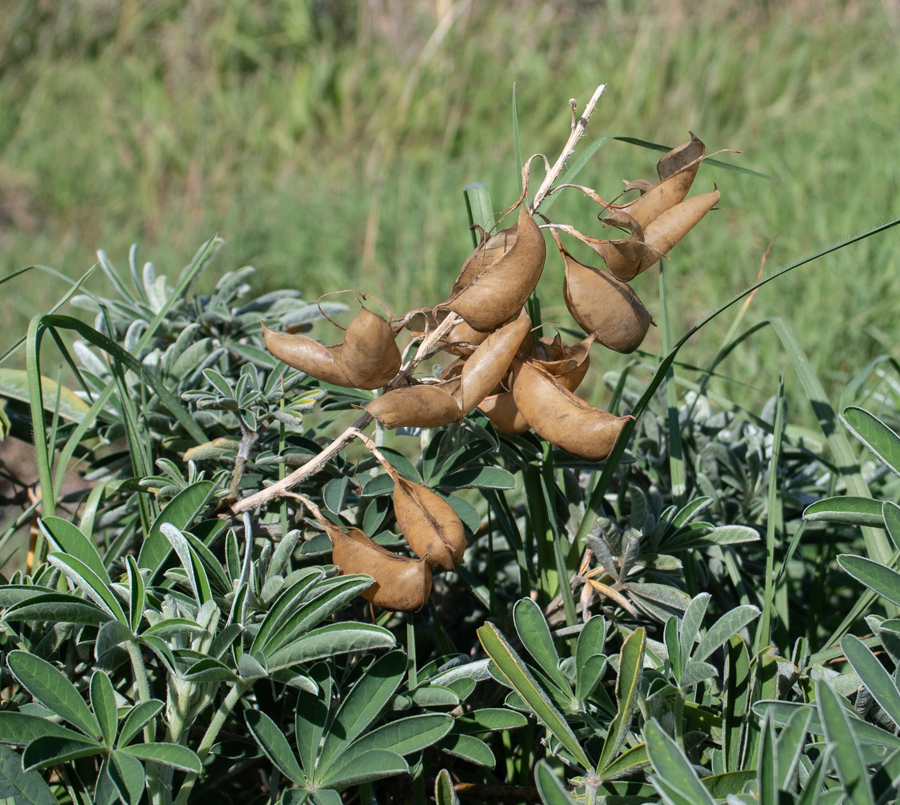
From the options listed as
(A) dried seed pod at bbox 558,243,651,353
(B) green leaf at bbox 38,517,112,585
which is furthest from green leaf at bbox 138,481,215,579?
(A) dried seed pod at bbox 558,243,651,353

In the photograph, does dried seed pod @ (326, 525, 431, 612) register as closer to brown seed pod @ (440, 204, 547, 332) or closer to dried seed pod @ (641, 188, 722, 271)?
brown seed pod @ (440, 204, 547, 332)

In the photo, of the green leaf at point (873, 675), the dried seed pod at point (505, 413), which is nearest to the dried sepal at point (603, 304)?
the dried seed pod at point (505, 413)

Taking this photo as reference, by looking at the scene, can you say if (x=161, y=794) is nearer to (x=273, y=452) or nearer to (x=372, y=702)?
(x=372, y=702)

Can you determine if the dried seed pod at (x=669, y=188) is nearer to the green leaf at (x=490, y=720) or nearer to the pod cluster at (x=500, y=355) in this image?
the pod cluster at (x=500, y=355)

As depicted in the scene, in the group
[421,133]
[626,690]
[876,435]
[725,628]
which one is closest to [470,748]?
[626,690]

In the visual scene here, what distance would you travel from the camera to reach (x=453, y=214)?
3.12 m

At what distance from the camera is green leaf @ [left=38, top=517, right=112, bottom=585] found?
0.81 metres

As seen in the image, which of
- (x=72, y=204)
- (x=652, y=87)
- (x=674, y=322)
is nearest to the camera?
(x=674, y=322)

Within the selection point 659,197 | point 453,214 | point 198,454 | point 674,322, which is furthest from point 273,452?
point 453,214

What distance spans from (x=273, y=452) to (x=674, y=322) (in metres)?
1.80

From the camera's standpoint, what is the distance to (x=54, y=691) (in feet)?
2.36

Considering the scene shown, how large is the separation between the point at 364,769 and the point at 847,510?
1.82 ft

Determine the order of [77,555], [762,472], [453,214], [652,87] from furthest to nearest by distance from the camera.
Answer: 1. [652,87]
2. [453,214]
3. [762,472]
4. [77,555]

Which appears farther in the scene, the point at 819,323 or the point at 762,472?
the point at 819,323
